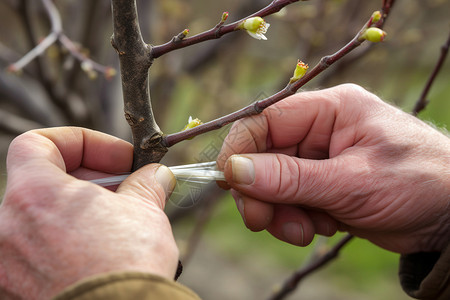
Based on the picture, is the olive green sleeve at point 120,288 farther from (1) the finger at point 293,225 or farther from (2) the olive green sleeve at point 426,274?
(2) the olive green sleeve at point 426,274

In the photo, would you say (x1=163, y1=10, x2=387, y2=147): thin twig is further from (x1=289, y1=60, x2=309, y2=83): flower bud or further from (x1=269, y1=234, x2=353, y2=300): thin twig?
(x1=269, y1=234, x2=353, y2=300): thin twig

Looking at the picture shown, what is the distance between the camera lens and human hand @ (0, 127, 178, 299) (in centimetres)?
66

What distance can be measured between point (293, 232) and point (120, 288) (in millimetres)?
737

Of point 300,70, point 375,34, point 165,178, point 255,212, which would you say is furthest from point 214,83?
point 375,34

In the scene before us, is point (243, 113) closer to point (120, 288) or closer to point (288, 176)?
point (288, 176)

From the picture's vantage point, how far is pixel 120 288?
0.61 m

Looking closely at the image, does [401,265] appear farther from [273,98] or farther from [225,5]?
[225,5]

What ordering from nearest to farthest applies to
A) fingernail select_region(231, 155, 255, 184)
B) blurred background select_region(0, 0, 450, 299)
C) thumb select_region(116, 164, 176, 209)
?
thumb select_region(116, 164, 176, 209)
fingernail select_region(231, 155, 255, 184)
blurred background select_region(0, 0, 450, 299)

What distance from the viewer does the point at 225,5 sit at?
11.8 ft

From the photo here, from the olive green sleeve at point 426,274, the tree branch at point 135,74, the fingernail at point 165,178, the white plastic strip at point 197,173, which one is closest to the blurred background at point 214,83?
the white plastic strip at point 197,173

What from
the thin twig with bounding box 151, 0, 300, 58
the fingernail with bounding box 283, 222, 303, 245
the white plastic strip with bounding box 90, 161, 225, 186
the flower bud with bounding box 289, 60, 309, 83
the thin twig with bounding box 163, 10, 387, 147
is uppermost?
the thin twig with bounding box 151, 0, 300, 58

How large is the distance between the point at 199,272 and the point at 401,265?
3055 millimetres

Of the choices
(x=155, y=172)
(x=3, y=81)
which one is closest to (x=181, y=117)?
(x=3, y=81)

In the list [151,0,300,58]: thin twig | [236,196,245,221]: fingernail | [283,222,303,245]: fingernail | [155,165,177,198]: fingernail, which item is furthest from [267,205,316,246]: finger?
[151,0,300,58]: thin twig
